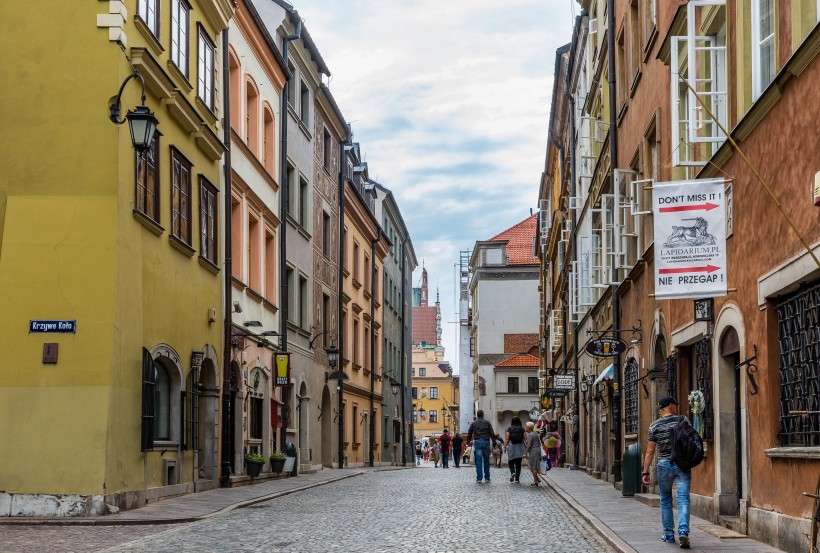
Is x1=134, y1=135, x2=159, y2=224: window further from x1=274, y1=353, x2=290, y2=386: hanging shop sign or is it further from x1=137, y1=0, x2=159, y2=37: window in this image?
x1=274, y1=353, x2=290, y2=386: hanging shop sign

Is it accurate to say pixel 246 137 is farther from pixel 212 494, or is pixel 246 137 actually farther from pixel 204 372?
pixel 212 494

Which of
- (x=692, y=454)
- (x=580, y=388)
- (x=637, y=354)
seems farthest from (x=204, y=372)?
(x=580, y=388)

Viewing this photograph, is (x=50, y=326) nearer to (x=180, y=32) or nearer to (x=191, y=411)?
(x=191, y=411)

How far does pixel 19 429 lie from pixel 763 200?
35.6 ft

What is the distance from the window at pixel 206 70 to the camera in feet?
79.6

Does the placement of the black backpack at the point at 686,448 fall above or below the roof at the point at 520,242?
below

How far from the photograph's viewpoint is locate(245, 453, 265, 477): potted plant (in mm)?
27859

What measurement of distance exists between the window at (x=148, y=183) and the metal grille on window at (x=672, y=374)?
29.1ft

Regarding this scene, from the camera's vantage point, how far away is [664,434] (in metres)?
13.6

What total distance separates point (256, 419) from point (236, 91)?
26.8 feet

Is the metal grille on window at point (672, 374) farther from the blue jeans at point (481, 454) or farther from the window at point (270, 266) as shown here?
the window at point (270, 266)

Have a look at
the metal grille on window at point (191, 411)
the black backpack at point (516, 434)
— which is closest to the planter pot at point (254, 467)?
the metal grille on window at point (191, 411)

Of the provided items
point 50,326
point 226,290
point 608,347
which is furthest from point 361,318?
point 50,326

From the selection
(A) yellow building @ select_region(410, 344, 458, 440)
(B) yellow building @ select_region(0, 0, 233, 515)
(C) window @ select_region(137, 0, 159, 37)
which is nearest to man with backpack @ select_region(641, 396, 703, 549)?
(B) yellow building @ select_region(0, 0, 233, 515)
